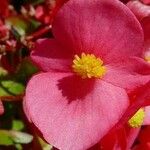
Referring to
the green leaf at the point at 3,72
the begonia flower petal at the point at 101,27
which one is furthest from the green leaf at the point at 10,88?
the begonia flower petal at the point at 101,27

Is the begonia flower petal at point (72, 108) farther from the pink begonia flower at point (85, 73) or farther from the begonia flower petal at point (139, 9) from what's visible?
the begonia flower petal at point (139, 9)

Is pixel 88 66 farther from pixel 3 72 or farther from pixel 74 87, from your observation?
pixel 3 72

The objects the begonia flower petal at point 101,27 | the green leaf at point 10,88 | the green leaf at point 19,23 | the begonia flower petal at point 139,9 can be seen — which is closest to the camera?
the begonia flower petal at point 101,27

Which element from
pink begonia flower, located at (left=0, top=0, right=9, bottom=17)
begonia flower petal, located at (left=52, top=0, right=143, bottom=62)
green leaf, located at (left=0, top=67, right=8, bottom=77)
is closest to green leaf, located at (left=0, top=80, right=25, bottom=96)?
green leaf, located at (left=0, top=67, right=8, bottom=77)

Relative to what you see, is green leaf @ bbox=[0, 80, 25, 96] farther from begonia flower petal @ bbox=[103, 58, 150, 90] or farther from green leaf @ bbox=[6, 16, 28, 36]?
begonia flower petal @ bbox=[103, 58, 150, 90]

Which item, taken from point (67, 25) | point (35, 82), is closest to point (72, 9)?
point (67, 25)
